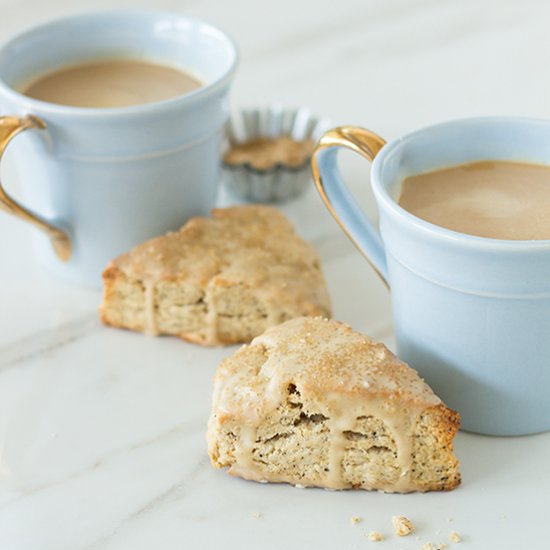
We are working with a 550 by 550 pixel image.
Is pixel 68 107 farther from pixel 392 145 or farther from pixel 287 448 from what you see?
pixel 287 448

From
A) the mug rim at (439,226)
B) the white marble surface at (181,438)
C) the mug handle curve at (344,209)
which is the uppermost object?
the mug rim at (439,226)

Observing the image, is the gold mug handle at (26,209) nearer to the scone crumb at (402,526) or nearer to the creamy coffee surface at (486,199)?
the creamy coffee surface at (486,199)

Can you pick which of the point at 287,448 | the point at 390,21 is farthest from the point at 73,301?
the point at 390,21

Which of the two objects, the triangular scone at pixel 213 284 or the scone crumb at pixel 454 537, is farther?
the triangular scone at pixel 213 284

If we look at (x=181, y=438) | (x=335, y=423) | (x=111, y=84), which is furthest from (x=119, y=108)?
(x=335, y=423)

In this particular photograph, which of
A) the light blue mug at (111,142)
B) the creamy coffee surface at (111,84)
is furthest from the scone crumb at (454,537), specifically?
the creamy coffee surface at (111,84)

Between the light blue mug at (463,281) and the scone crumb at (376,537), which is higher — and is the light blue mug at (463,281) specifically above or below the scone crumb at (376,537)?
above
